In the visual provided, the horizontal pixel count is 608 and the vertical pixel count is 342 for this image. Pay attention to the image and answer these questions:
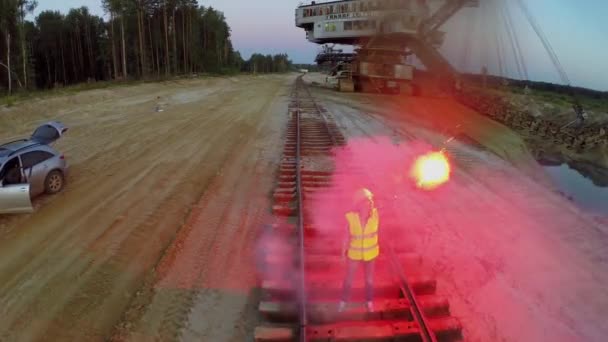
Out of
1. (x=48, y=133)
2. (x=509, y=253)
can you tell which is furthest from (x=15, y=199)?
(x=509, y=253)

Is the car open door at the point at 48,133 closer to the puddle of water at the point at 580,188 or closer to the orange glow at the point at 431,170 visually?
the orange glow at the point at 431,170

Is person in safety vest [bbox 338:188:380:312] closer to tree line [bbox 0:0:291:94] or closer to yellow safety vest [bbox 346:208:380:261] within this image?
yellow safety vest [bbox 346:208:380:261]

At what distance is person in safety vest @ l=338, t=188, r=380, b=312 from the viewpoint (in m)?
5.71

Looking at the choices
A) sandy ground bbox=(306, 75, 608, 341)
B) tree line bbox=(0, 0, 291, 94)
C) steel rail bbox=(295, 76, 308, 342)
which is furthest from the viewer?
tree line bbox=(0, 0, 291, 94)

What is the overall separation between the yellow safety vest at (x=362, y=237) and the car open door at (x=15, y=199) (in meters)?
7.78

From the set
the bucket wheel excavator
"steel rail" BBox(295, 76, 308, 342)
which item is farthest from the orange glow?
the bucket wheel excavator

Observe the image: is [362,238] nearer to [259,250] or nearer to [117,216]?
[259,250]

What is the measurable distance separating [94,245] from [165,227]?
56.2 inches

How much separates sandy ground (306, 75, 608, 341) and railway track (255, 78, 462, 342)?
57 cm

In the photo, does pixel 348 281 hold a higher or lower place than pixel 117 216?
higher

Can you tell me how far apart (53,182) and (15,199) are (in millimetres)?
1837

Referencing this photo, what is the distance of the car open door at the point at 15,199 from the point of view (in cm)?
941

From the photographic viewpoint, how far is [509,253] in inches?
337

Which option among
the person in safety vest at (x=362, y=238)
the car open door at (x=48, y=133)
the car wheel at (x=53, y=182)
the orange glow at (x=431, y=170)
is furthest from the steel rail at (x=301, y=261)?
the car open door at (x=48, y=133)
